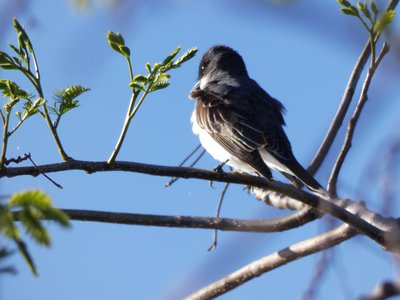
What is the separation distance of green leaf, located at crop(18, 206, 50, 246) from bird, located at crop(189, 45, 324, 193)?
324 cm

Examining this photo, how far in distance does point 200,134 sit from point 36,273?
4.39 metres

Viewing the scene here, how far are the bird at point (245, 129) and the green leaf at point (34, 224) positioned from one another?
3244 mm

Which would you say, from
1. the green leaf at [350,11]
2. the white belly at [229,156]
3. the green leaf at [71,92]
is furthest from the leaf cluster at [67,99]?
the white belly at [229,156]

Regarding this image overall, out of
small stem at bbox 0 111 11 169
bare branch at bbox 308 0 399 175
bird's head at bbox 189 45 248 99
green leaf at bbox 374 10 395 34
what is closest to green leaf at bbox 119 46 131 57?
small stem at bbox 0 111 11 169

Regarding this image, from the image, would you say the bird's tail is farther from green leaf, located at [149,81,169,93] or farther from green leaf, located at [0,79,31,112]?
green leaf, located at [0,79,31,112]

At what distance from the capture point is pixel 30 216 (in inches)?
59.9

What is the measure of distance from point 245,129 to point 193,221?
2.12 meters

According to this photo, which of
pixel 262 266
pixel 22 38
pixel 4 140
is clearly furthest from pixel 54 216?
pixel 262 266

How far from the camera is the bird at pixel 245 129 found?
524 centimetres

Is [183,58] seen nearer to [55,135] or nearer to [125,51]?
[125,51]

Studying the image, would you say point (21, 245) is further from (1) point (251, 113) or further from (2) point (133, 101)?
(1) point (251, 113)

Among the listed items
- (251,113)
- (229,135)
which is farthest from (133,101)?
(251,113)

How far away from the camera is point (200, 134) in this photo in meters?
5.78

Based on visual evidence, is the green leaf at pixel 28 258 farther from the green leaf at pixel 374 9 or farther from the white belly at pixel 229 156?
the white belly at pixel 229 156
